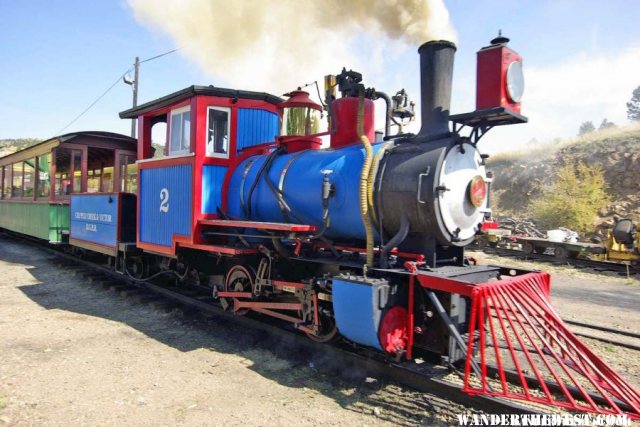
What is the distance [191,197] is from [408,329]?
338cm

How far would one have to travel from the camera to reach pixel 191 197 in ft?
19.5

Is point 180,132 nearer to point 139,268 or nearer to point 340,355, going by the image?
point 139,268

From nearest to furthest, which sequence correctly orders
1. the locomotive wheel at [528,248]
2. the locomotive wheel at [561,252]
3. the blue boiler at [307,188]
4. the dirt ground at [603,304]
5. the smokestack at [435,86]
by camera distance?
the smokestack at [435,86] → the blue boiler at [307,188] → the dirt ground at [603,304] → the locomotive wheel at [561,252] → the locomotive wheel at [528,248]

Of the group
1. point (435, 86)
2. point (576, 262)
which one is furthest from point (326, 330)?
point (576, 262)

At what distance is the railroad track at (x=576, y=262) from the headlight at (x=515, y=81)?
35.7ft

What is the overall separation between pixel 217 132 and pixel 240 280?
6.86 feet

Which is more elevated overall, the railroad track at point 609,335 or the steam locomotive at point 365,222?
the steam locomotive at point 365,222

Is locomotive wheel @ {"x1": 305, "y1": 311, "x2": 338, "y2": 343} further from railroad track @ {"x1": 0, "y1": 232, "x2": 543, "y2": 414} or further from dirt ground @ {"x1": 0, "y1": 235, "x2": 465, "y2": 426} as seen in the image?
dirt ground @ {"x1": 0, "y1": 235, "x2": 465, "y2": 426}

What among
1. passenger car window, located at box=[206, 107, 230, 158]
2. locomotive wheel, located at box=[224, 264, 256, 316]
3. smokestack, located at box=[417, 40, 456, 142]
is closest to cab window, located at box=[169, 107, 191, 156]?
passenger car window, located at box=[206, 107, 230, 158]

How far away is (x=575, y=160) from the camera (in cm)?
3038

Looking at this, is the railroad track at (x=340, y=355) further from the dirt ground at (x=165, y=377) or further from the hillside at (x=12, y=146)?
the hillside at (x=12, y=146)

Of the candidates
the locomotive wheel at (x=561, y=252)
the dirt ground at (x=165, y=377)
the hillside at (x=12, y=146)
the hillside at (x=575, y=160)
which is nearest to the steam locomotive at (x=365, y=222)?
the dirt ground at (x=165, y=377)

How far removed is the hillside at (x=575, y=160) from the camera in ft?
82.2

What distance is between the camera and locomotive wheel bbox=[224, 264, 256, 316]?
5.77m
